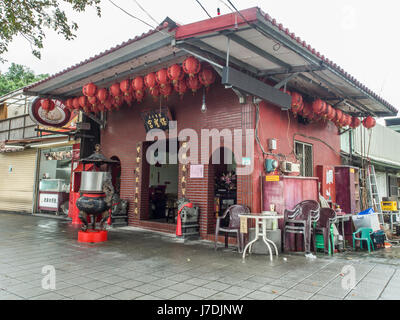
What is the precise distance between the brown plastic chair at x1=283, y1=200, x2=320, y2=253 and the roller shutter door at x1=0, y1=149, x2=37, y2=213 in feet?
41.0

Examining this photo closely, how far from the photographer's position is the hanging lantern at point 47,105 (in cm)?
990

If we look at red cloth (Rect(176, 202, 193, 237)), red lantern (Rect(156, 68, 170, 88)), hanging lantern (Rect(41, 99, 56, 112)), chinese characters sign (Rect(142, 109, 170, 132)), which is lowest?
red cloth (Rect(176, 202, 193, 237))

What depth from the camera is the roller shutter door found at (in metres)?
14.9

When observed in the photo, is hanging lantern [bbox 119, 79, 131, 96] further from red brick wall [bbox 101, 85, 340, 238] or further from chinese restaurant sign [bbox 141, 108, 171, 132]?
red brick wall [bbox 101, 85, 340, 238]

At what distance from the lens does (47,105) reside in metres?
9.92

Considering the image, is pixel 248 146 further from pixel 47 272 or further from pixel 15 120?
pixel 15 120

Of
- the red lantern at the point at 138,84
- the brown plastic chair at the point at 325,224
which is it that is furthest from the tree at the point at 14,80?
the brown plastic chair at the point at 325,224

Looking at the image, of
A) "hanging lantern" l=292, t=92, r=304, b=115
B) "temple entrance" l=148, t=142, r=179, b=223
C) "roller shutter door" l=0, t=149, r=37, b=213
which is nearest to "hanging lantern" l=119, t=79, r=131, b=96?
"temple entrance" l=148, t=142, r=179, b=223

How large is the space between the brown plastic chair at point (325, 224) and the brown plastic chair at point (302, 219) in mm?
255

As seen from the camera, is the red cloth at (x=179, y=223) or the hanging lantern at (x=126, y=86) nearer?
the red cloth at (x=179, y=223)

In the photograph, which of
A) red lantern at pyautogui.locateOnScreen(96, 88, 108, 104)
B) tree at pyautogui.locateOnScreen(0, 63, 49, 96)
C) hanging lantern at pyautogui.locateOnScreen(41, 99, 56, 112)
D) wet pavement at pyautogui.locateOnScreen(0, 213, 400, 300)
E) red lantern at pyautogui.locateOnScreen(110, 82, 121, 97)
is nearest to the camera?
wet pavement at pyautogui.locateOnScreen(0, 213, 400, 300)

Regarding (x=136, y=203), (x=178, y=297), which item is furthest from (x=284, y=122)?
(x=178, y=297)

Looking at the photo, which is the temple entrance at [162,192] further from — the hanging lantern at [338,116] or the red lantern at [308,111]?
the hanging lantern at [338,116]

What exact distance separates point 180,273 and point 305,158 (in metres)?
6.05
